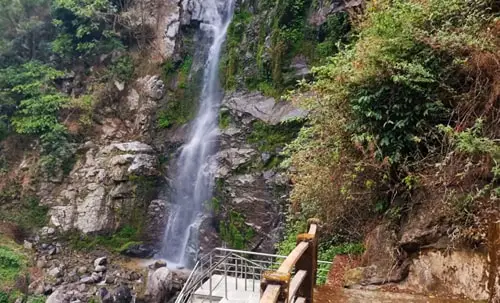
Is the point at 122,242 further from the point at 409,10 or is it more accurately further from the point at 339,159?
the point at 409,10

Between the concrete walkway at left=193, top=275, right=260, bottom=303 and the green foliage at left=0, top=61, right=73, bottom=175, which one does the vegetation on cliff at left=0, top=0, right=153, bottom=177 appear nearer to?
the green foliage at left=0, top=61, right=73, bottom=175

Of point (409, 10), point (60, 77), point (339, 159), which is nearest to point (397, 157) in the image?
point (339, 159)

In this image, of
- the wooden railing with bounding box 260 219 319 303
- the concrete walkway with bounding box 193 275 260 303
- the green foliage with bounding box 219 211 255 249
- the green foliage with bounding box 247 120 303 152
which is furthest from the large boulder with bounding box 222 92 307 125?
the wooden railing with bounding box 260 219 319 303

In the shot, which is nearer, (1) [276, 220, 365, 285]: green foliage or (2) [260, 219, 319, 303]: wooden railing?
(2) [260, 219, 319, 303]: wooden railing

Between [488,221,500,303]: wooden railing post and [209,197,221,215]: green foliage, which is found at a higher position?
[209,197,221,215]: green foliage

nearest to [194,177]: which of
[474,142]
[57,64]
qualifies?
[57,64]

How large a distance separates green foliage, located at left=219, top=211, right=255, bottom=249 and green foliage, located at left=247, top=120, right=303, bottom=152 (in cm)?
209

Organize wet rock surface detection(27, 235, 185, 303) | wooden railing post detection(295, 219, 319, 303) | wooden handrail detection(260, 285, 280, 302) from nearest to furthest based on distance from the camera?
wooden handrail detection(260, 285, 280, 302) → wooden railing post detection(295, 219, 319, 303) → wet rock surface detection(27, 235, 185, 303)

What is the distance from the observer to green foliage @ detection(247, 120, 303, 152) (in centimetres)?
1045

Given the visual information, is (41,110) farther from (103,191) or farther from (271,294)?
(271,294)

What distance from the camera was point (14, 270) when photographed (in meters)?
11.1

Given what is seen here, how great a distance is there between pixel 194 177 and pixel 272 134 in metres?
3.20

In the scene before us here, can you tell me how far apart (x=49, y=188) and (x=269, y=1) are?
32.0 feet

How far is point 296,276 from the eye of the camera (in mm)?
2770
